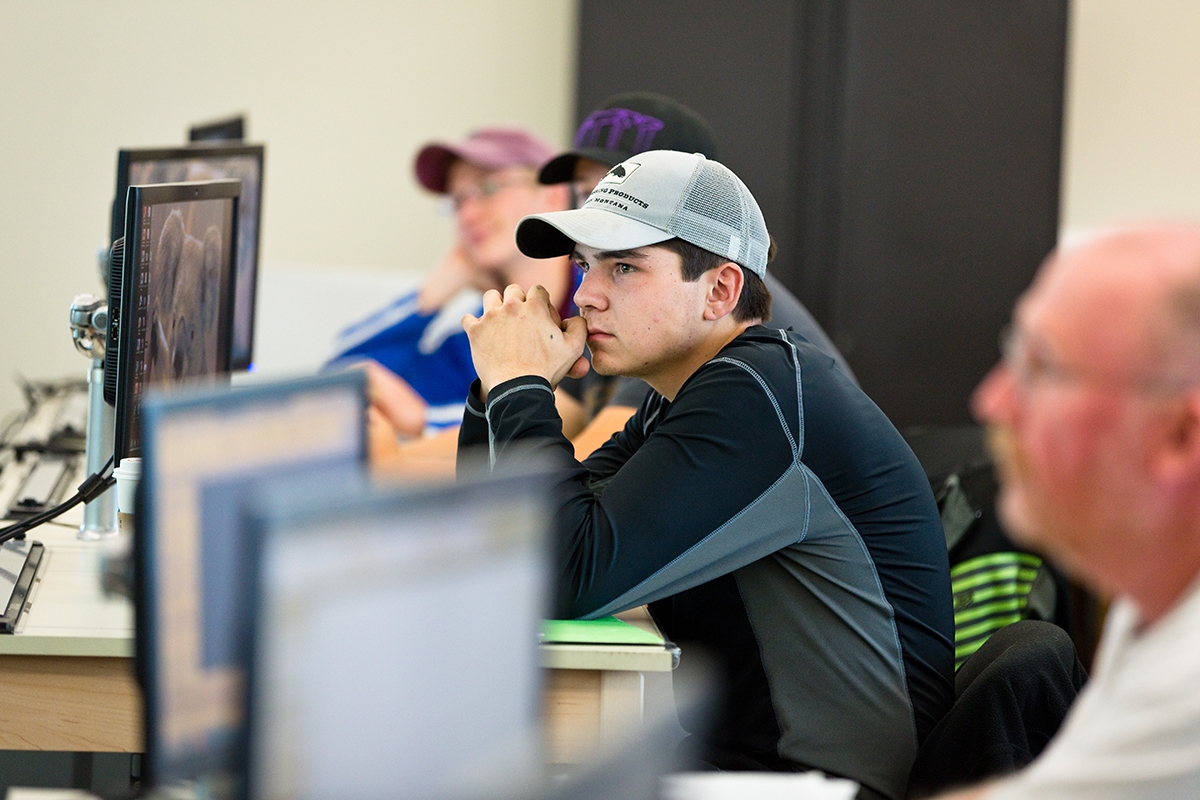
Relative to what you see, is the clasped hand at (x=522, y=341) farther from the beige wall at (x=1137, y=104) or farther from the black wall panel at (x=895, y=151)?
the beige wall at (x=1137, y=104)

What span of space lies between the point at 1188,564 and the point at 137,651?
626mm

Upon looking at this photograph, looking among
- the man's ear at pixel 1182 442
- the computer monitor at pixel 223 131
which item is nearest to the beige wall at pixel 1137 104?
the computer monitor at pixel 223 131

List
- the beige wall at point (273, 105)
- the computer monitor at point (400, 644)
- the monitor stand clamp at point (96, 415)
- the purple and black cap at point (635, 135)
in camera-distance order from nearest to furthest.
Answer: the computer monitor at point (400, 644) → the monitor stand clamp at point (96, 415) → the purple and black cap at point (635, 135) → the beige wall at point (273, 105)

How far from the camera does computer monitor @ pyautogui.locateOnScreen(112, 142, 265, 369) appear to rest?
81.7 inches

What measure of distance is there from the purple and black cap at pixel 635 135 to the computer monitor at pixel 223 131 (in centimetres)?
90

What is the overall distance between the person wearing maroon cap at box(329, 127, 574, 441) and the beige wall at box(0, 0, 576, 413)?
0.87 m

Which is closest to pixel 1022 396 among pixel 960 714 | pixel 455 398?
pixel 960 714

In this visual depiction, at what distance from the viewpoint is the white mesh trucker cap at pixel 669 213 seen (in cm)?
156

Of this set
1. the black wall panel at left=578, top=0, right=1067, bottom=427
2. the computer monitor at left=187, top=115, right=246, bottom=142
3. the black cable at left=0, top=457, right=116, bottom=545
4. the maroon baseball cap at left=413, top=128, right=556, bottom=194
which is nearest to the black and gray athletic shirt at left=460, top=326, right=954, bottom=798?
the black cable at left=0, top=457, right=116, bottom=545

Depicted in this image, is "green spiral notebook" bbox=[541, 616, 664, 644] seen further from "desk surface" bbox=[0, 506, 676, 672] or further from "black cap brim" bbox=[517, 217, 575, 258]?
"black cap brim" bbox=[517, 217, 575, 258]

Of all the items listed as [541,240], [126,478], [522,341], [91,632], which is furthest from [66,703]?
[541,240]

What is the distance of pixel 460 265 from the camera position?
352 centimetres

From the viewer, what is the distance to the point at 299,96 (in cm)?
424

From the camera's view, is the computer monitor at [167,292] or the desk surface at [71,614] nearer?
the desk surface at [71,614]
